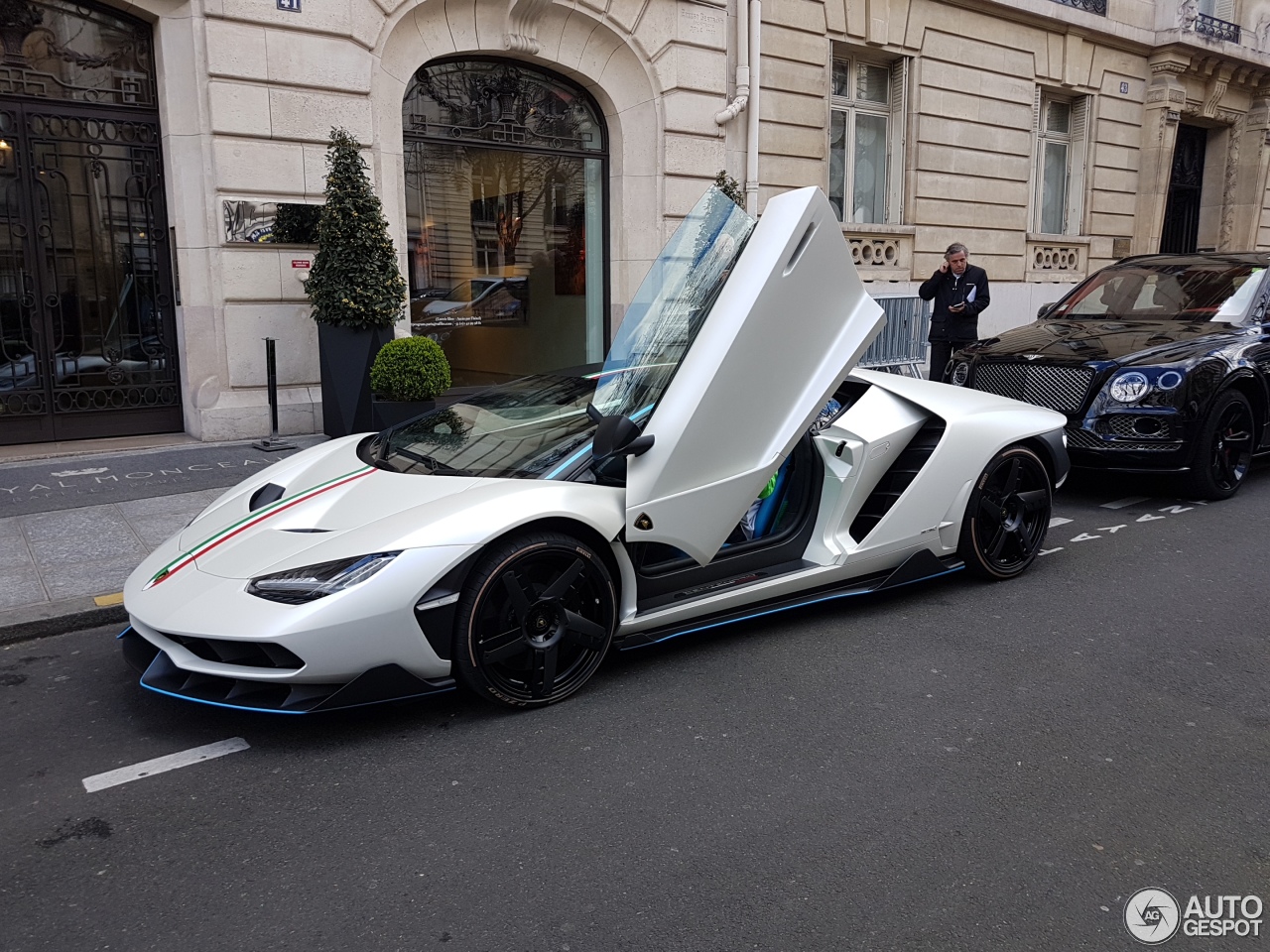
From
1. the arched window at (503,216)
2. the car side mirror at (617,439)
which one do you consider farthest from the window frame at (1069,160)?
the car side mirror at (617,439)

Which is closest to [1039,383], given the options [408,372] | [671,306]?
[671,306]

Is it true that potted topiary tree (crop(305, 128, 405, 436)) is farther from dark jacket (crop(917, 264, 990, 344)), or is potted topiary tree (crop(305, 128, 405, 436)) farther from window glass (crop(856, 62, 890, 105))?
window glass (crop(856, 62, 890, 105))

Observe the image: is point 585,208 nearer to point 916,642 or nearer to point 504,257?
point 504,257

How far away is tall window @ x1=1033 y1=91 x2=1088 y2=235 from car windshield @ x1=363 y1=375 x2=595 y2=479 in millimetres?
14654

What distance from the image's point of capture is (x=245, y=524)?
12.4ft

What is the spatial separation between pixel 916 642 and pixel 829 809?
1531 mm

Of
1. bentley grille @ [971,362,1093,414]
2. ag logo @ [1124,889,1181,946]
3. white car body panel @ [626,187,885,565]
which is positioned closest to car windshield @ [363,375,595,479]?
white car body panel @ [626,187,885,565]

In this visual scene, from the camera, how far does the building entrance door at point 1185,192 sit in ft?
63.9

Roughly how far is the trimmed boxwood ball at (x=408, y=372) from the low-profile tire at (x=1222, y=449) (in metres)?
5.68

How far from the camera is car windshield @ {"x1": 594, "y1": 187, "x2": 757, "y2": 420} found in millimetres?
3898

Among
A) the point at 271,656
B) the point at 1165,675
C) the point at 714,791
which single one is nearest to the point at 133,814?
the point at 271,656

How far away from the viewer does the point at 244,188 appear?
8.88 meters

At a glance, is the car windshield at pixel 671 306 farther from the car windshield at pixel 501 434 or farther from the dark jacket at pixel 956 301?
the dark jacket at pixel 956 301

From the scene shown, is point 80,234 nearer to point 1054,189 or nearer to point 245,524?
point 245,524
